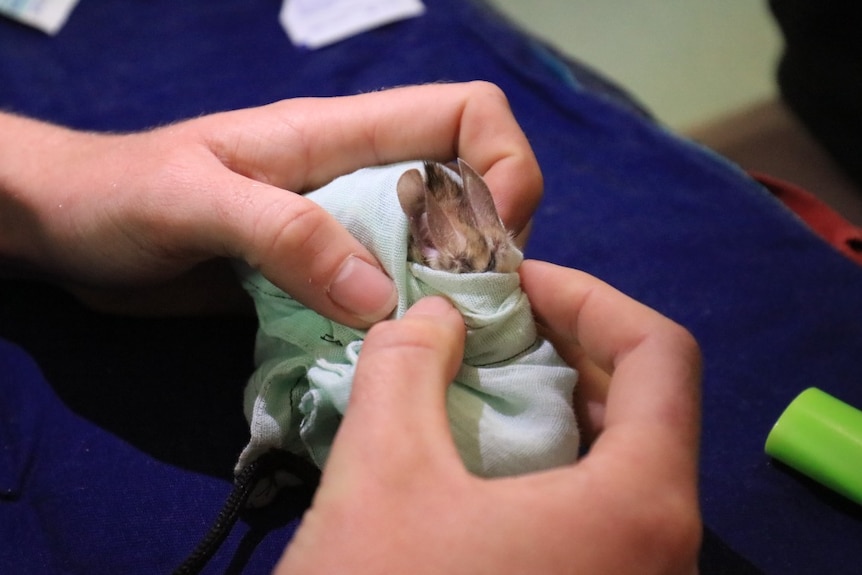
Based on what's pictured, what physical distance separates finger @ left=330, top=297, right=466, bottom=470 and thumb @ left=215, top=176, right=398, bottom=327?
5cm

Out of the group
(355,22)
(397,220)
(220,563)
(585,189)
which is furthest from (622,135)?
(220,563)

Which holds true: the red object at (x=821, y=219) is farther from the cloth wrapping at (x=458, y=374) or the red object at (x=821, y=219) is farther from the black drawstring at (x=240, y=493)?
the black drawstring at (x=240, y=493)

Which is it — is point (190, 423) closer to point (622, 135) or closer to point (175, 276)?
point (175, 276)

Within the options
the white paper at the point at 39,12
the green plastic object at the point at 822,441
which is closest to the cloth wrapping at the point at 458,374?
the green plastic object at the point at 822,441

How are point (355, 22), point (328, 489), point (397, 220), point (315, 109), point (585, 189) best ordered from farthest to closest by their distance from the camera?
point (355, 22)
point (585, 189)
point (315, 109)
point (397, 220)
point (328, 489)

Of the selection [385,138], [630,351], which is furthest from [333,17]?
[630,351]

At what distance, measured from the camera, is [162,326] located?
709 millimetres

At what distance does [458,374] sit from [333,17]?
0.79 metres

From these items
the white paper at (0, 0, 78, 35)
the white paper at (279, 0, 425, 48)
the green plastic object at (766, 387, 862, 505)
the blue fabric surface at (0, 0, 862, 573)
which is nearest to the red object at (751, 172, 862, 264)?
the blue fabric surface at (0, 0, 862, 573)

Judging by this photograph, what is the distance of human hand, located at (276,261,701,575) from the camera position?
1.21ft

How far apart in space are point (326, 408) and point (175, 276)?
0.76 feet

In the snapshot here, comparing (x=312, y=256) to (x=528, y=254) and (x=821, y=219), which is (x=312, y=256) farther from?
(x=821, y=219)

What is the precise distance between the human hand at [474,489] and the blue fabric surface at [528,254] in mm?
229

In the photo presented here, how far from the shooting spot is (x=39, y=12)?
1.11 meters
